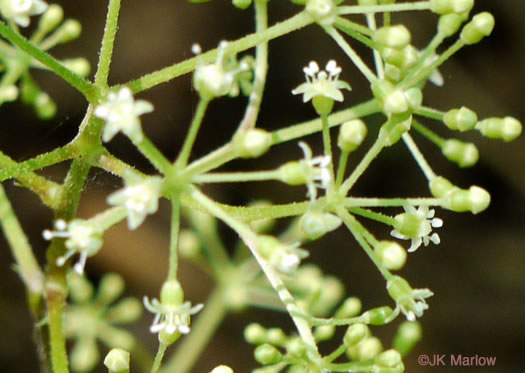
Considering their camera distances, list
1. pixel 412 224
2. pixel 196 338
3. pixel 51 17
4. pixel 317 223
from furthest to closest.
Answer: pixel 196 338, pixel 51 17, pixel 412 224, pixel 317 223

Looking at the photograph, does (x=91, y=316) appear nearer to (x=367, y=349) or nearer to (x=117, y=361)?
(x=117, y=361)

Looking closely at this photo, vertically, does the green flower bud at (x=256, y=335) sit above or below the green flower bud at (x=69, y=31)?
below

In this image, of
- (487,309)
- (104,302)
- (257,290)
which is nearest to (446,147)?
(257,290)

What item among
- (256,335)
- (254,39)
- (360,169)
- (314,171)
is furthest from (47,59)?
(256,335)

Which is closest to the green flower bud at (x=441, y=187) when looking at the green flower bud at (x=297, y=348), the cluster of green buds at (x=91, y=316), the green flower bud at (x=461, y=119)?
the green flower bud at (x=461, y=119)

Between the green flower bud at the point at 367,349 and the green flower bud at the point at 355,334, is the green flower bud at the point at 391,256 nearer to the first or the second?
the green flower bud at the point at 355,334

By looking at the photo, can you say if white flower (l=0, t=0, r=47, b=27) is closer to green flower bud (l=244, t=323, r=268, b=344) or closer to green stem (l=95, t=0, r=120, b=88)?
green stem (l=95, t=0, r=120, b=88)

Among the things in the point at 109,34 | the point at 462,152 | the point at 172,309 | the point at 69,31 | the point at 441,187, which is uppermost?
the point at 69,31
